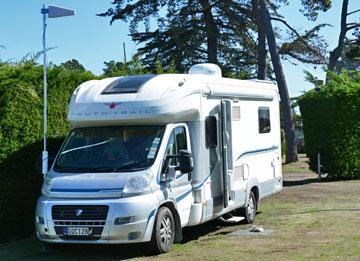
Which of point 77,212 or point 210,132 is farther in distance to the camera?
point 210,132

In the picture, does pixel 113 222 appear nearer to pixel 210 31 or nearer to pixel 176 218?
pixel 176 218

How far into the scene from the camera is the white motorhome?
28.5 ft

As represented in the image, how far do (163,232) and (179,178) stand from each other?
3.03ft

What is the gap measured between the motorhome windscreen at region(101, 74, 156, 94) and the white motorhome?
0.02 m

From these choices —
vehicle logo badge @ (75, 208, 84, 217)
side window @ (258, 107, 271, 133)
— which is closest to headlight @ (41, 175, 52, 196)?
vehicle logo badge @ (75, 208, 84, 217)

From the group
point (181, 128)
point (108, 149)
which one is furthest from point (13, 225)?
point (181, 128)

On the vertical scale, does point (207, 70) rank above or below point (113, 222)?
above

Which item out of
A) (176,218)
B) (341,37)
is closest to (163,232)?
(176,218)

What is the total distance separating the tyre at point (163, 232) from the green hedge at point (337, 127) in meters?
12.1

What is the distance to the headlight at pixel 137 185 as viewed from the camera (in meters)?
8.66

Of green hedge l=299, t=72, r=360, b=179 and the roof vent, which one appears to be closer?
the roof vent

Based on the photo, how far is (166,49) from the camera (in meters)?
33.5

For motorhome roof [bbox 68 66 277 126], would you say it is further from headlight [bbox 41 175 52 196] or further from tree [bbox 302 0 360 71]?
tree [bbox 302 0 360 71]

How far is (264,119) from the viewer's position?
13.2 meters
